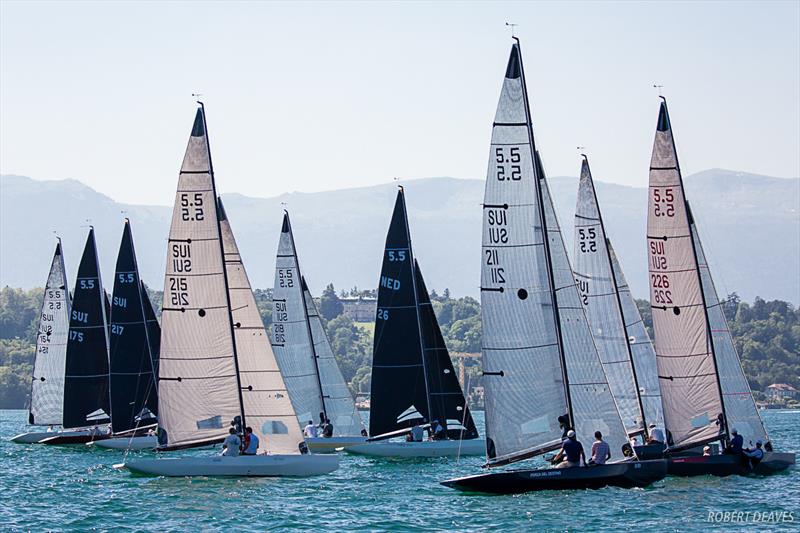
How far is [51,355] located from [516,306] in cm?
Result: 3605

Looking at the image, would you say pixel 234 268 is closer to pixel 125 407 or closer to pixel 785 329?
pixel 125 407

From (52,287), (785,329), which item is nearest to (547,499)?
(52,287)

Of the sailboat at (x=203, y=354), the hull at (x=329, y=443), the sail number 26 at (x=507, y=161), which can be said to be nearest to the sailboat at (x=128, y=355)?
the hull at (x=329, y=443)

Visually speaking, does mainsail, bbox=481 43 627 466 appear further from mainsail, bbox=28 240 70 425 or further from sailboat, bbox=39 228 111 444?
mainsail, bbox=28 240 70 425

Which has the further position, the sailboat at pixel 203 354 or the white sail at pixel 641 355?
the white sail at pixel 641 355

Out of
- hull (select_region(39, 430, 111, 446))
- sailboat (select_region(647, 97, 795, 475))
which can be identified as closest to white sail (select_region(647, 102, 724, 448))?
sailboat (select_region(647, 97, 795, 475))

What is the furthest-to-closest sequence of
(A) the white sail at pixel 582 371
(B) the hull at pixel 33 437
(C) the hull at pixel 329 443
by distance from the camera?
(B) the hull at pixel 33 437, (C) the hull at pixel 329 443, (A) the white sail at pixel 582 371

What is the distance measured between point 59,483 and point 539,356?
15011mm

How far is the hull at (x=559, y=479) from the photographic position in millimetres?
31156

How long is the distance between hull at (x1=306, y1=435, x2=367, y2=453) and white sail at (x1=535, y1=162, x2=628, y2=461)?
19419 mm

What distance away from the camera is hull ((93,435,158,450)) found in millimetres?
52031

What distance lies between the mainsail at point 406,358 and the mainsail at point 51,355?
2019 centimetres

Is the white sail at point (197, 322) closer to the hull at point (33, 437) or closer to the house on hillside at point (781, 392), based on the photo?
the hull at point (33, 437)

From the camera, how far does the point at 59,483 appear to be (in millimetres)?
39000
